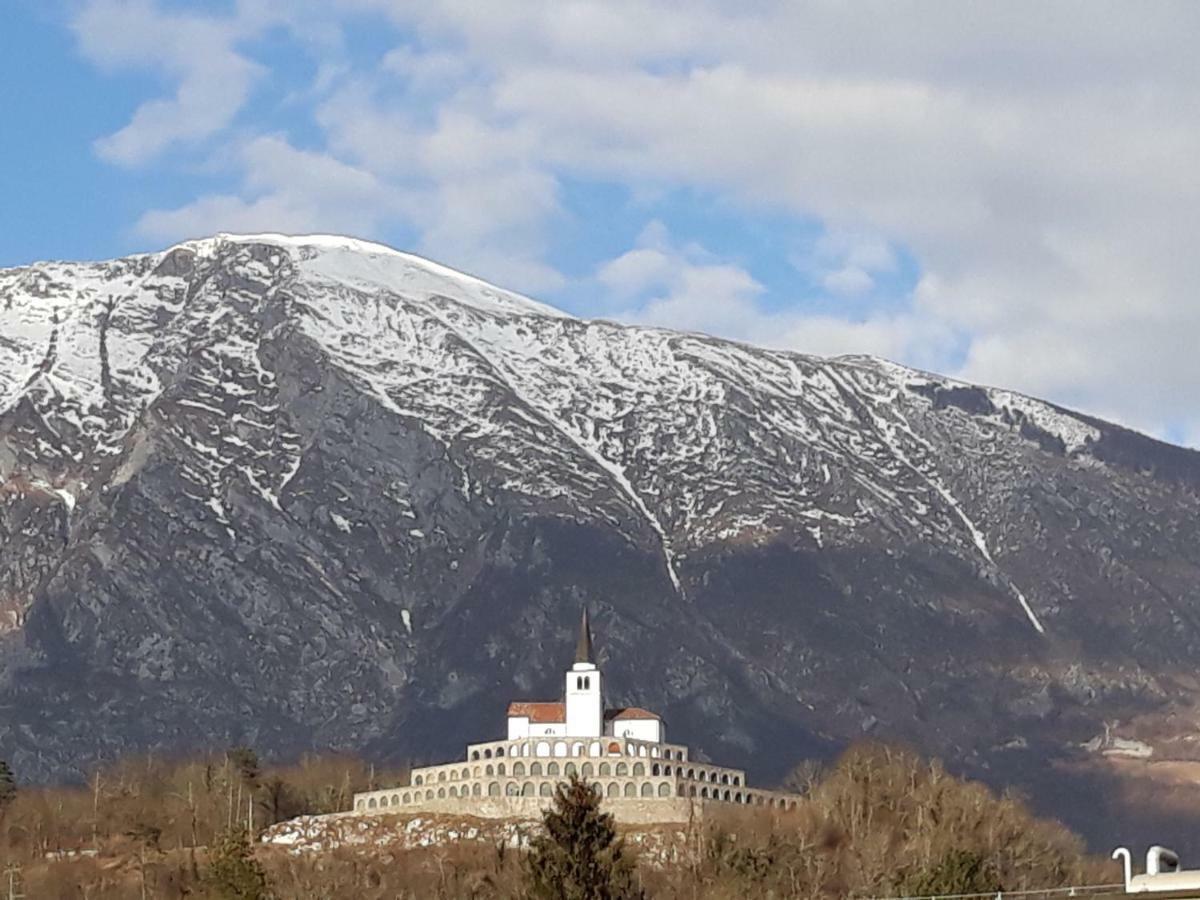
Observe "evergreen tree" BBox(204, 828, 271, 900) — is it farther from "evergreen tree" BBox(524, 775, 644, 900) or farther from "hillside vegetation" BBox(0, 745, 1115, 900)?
"evergreen tree" BBox(524, 775, 644, 900)

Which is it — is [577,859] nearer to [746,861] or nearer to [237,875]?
[237,875]

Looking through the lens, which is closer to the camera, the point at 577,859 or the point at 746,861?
the point at 577,859

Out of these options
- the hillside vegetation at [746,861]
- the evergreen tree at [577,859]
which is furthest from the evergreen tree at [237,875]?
the evergreen tree at [577,859]

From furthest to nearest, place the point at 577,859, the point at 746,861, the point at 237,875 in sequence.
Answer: the point at 746,861 → the point at 237,875 → the point at 577,859

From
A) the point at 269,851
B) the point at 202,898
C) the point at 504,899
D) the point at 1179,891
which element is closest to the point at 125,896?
the point at 269,851

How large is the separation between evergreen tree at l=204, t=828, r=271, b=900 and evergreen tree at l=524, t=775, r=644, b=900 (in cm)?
2495

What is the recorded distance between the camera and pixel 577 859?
106438 millimetres

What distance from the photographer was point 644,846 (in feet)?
589

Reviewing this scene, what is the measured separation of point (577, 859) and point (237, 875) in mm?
33042

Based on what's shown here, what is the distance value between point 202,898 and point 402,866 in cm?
3891

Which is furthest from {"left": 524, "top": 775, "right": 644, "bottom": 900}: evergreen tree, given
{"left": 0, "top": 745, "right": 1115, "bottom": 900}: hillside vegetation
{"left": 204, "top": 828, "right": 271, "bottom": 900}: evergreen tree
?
{"left": 204, "top": 828, "right": 271, "bottom": 900}: evergreen tree

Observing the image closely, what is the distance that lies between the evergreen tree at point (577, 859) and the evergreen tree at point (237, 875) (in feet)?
81.9

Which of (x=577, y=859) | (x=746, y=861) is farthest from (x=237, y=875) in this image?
(x=577, y=859)

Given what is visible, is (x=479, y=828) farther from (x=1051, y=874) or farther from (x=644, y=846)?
(x=1051, y=874)
